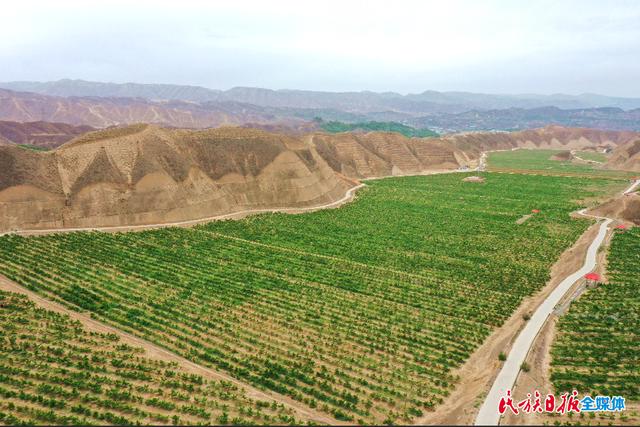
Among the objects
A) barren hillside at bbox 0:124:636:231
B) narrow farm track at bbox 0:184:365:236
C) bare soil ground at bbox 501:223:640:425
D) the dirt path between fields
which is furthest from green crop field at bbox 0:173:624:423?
barren hillside at bbox 0:124:636:231

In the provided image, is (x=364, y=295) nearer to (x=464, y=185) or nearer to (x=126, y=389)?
(x=126, y=389)

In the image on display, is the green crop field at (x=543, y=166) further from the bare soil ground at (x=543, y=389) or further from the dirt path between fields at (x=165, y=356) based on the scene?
the dirt path between fields at (x=165, y=356)

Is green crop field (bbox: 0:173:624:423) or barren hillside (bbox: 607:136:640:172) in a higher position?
barren hillside (bbox: 607:136:640:172)

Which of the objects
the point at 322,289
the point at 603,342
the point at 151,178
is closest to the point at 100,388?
the point at 322,289

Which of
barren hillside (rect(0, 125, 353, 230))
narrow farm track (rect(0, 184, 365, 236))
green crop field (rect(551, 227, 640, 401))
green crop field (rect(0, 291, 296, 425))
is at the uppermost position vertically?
barren hillside (rect(0, 125, 353, 230))

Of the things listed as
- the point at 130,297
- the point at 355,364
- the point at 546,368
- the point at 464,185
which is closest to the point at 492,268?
the point at 546,368

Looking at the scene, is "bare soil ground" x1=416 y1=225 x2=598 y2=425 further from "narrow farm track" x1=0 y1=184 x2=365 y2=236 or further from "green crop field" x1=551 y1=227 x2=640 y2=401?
"narrow farm track" x1=0 y1=184 x2=365 y2=236

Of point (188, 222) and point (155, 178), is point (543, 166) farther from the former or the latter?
point (155, 178)
